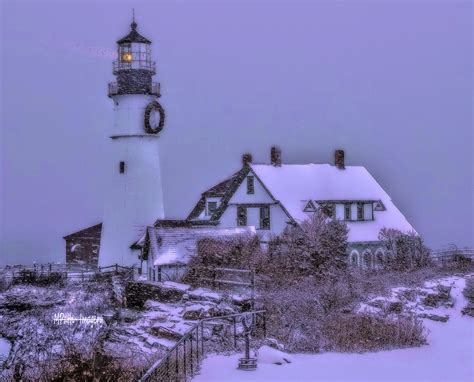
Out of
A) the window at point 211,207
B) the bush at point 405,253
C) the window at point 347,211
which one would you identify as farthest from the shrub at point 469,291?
the window at point 211,207

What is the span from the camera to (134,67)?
42.6 meters

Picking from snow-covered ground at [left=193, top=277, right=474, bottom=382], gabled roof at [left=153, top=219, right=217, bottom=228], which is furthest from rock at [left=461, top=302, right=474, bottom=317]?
gabled roof at [left=153, top=219, right=217, bottom=228]

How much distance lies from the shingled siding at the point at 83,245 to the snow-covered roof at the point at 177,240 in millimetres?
12702

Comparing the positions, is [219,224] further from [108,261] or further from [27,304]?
[27,304]

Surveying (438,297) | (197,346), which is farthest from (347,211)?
(197,346)

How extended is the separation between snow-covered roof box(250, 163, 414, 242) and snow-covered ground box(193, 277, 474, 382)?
21.7m

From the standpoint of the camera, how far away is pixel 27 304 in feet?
110

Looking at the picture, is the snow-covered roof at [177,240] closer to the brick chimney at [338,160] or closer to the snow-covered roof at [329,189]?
the snow-covered roof at [329,189]

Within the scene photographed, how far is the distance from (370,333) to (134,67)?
26835 millimetres

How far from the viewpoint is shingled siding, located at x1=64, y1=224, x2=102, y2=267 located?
156 ft

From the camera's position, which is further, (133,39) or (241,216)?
(133,39)

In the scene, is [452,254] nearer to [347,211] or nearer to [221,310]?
[347,211]

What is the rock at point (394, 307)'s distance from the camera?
2305 centimetres

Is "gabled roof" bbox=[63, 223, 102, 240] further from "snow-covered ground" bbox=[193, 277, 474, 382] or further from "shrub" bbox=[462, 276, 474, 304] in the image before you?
"snow-covered ground" bbox=[193, 277, 474, 382]
